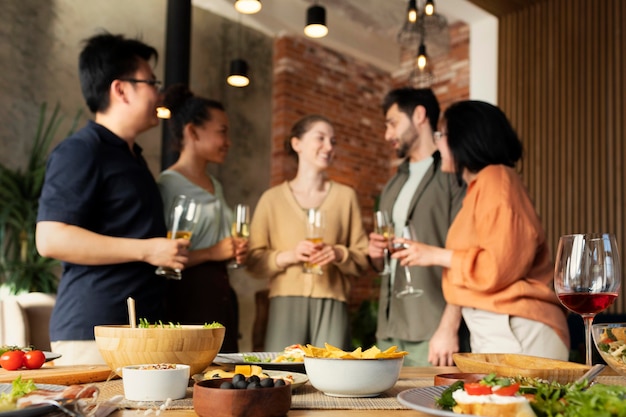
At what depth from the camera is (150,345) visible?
1114 millimetres

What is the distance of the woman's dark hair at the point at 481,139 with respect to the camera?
232 centimetres

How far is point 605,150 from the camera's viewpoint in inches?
200

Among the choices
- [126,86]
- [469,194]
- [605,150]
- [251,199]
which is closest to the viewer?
[469,194]

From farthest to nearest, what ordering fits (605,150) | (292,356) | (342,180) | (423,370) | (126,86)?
(342,180), (605,150), (126,86), (423,370), (292,356)

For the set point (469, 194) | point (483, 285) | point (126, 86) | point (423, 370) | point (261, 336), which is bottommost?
point (261, 336)

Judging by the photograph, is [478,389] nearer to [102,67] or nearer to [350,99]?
[102,67]

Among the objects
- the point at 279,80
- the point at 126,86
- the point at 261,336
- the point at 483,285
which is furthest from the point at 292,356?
the point at 279,80

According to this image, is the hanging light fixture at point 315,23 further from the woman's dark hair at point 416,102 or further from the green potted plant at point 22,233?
the green potted plant at point 22,233

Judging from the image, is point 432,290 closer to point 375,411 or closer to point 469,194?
point 469,194

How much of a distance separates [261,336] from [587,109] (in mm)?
3095

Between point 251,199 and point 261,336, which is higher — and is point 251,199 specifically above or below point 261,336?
above

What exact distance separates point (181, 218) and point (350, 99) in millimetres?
6211

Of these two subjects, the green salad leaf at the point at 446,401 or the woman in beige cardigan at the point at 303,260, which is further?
the woman in beige cardigan at the point at 303,260

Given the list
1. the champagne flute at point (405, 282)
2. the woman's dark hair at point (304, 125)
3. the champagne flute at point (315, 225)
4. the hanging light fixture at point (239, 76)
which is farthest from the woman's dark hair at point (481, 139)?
the hanging light fixture at point (239, 76)
